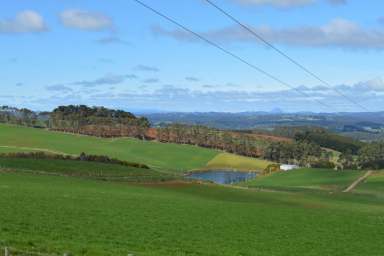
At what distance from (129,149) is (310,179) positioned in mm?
75679

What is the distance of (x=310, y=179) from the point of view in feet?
387

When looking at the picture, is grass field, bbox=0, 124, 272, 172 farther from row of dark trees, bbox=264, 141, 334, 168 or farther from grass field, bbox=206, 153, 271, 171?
row of dark trees, bbox=264, 141, 334, 168

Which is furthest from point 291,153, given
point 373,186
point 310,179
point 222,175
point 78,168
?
point 78,168

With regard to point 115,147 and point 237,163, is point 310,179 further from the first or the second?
point 115,147

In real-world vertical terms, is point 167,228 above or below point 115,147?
below

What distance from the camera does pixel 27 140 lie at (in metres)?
168

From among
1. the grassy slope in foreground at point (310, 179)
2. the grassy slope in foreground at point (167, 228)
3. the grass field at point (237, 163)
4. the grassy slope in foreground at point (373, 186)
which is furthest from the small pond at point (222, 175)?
the grassy slope in foreground at point (167, 228)

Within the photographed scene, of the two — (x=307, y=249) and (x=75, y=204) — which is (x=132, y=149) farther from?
(x=307, y=249)

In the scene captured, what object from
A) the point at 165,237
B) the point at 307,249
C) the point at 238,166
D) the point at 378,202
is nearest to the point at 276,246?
the point at 307,249

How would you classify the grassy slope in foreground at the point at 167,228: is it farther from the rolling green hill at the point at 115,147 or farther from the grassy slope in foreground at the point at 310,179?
the rolling green hill at the point at 115,147

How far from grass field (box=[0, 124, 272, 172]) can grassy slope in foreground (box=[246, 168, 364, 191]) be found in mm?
43023

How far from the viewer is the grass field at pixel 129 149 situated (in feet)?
542

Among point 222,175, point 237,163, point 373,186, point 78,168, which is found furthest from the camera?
point 237,163

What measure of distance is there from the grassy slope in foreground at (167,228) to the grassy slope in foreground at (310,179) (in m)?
61.0
